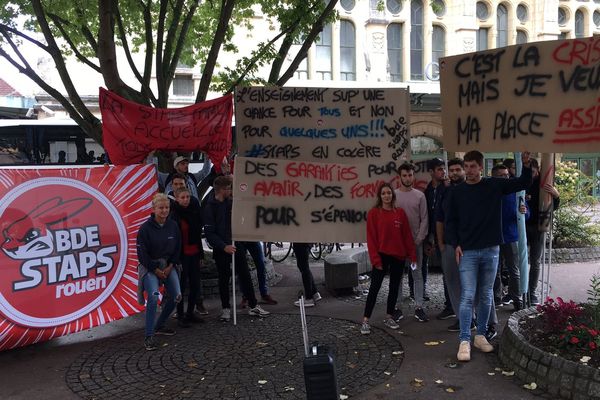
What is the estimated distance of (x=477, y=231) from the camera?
16.2 feet

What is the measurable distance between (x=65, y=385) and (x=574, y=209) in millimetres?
9913

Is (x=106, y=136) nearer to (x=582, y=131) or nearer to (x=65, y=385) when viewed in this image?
(x=65, y=385)

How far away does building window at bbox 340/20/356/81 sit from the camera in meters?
28.1

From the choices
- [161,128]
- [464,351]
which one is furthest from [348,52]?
[464,351]

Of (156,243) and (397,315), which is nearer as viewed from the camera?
(156,243)

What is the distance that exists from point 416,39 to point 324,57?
5556mm

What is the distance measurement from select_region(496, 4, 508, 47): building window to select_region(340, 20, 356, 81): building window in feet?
29.9

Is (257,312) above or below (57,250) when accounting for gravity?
below

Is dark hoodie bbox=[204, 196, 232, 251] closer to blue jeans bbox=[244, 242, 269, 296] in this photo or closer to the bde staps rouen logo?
blue jeans bbox=[244, 242, 269, 296]

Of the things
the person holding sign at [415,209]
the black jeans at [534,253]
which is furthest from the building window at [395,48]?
the person holding sign at [415,209]

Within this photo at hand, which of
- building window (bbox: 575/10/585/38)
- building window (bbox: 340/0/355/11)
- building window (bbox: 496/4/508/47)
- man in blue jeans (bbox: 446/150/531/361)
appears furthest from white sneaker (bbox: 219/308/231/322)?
building window (bbox: 575/10/585/38)

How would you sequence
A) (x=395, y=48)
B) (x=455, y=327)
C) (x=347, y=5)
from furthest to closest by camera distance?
(x=395, y=48) < (x=347, y=5) < (x=455, y=327)

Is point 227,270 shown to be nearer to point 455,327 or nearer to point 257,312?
point 257,312

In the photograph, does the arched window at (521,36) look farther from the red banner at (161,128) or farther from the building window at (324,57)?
the red banner at (161,128)
